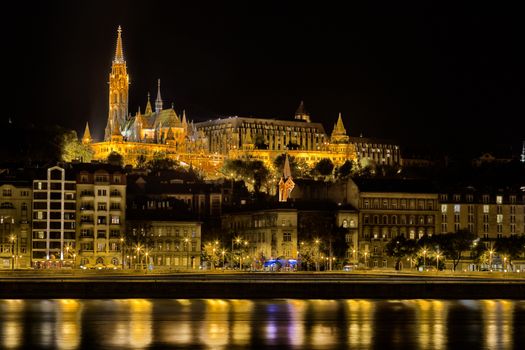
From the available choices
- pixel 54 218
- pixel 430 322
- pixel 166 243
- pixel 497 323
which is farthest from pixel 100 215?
pixel 497 323

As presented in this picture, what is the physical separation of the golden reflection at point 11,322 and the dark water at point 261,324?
0.05 metres

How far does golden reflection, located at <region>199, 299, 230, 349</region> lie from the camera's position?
7025cm

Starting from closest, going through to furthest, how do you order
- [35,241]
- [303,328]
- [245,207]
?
[303,328] < [35,241] < [245,207]

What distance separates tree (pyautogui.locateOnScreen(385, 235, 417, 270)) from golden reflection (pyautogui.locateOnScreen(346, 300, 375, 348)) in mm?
59371

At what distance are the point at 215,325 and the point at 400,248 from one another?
8326cm

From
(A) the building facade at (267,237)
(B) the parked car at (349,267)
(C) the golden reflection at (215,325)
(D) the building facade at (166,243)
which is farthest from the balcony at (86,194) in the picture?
(C) the golden reflection at (215,325)

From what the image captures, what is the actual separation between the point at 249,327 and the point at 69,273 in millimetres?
59682

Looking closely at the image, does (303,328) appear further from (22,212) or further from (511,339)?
(22,212)

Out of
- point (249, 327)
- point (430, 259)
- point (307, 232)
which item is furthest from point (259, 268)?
point (249, 327)

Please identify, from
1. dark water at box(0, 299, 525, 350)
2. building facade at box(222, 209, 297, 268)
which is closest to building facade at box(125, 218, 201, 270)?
building facade at box(222, 209, 297, 268)

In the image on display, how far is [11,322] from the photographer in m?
78.9

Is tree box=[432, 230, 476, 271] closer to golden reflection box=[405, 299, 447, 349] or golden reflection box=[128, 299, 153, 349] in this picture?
golden reflection box=[405, 299, 447, 349]

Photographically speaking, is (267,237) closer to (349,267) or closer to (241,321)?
(349,267)

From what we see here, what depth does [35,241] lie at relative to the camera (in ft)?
515
